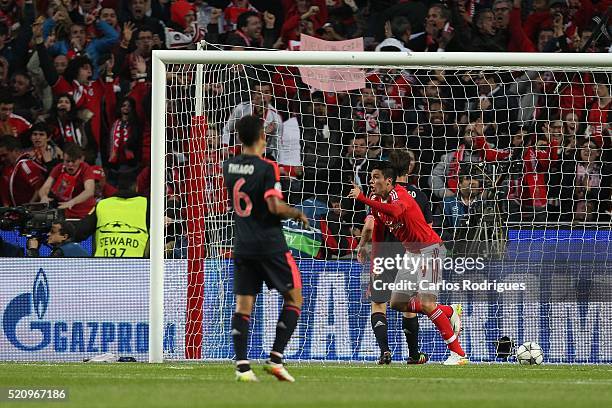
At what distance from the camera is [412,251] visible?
13648mm

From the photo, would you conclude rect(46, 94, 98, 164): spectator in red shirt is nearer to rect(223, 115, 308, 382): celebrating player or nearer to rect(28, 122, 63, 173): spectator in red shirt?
rect(28, 122, 63, 173): spectator in red shirt

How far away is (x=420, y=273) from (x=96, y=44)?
7.44 m

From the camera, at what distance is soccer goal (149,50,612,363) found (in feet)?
46.5

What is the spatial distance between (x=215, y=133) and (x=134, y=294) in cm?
215

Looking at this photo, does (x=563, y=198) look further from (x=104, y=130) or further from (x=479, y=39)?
(x=104, y=130)

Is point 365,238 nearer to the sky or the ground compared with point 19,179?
nearer to the ground

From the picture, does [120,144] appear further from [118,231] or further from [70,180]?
[118,231]

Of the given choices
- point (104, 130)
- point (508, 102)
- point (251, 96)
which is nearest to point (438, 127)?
point (508, 102)

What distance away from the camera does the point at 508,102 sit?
1548 cm

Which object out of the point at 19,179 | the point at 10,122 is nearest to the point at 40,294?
the point at 19,179

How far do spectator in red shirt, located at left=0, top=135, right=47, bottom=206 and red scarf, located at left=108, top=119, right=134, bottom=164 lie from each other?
1039 millimetres

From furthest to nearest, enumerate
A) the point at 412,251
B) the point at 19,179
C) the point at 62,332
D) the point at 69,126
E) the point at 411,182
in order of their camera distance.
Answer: the point at 69,126 → the point at 19,179 → the point at 411,182 → the point at 62,332 → the point at 412,251

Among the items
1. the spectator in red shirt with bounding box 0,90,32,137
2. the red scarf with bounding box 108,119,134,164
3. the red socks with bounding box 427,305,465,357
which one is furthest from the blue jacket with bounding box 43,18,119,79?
the red socks with bounding box 427,305,465,357

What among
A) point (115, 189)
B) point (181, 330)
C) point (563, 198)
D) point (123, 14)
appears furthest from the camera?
point (123, 14)
